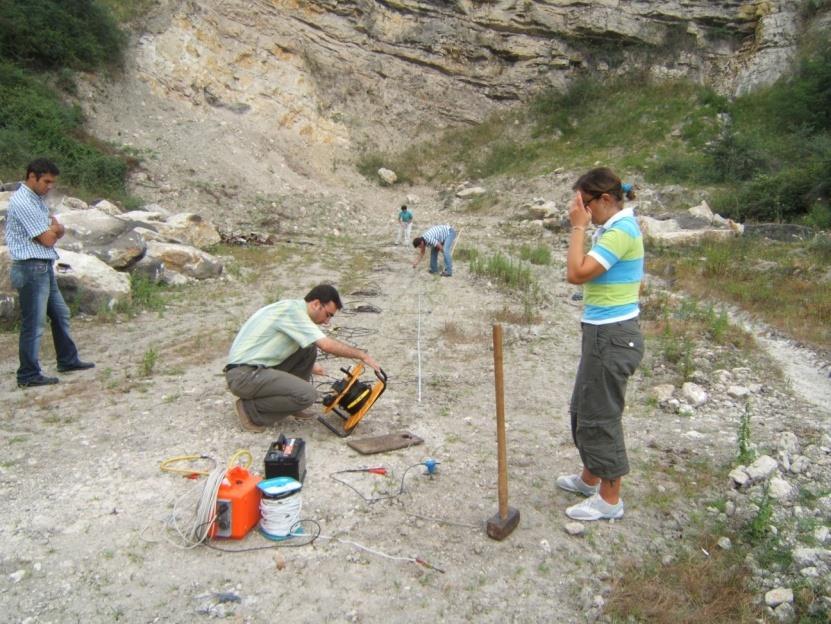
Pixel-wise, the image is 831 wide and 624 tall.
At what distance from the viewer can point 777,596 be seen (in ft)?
8.73

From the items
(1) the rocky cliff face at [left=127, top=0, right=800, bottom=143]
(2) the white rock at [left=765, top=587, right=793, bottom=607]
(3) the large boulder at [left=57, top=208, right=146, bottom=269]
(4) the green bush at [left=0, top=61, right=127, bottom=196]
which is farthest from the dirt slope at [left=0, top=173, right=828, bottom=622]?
(1) the rocky cliff face at [left=127, top=0, right=800, bottom=143]

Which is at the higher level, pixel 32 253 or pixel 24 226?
pixel 24 226

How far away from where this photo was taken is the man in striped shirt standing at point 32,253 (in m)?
Result: 4.81

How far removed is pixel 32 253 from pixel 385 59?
20329 millimetres

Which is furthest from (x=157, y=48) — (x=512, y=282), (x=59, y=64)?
(x=512, y=282)

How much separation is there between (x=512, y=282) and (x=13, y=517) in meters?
7.22

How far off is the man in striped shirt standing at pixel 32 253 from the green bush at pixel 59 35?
13234mm

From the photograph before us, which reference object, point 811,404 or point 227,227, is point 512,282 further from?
point 227,227

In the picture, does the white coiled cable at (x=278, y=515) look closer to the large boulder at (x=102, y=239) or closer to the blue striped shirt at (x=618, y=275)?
the blue striped shirt at (x=618, y=275)

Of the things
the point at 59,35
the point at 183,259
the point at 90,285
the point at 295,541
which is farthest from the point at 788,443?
the point at 59,35

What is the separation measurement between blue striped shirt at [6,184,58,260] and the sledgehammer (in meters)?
3.90

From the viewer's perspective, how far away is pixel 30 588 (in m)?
2.63

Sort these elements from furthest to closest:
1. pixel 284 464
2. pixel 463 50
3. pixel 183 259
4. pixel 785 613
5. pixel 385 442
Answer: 1. pixel 463 50
2. pixel 183 259
3. pixel 385 442
4. pixel 284 464
5. pixel 785 613

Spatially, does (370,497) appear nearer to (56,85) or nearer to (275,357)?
(275,357)
